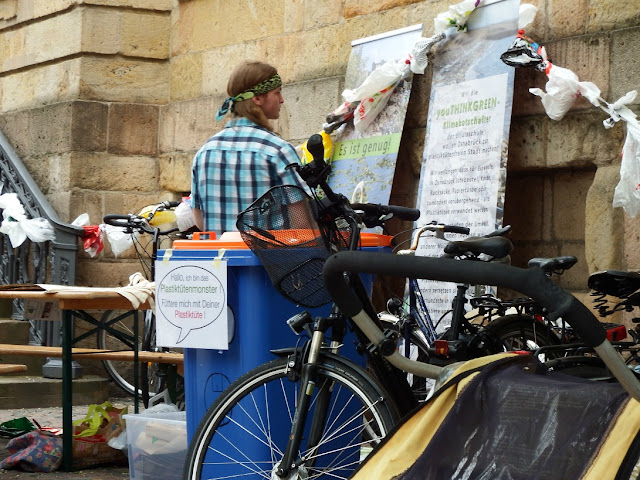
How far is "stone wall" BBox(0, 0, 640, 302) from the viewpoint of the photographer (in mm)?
6129

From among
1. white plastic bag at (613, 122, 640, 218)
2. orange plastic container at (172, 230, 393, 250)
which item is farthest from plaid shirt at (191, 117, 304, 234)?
white plastic bag at (613, 122, 640, 218)

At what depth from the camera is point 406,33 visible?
7125 mm

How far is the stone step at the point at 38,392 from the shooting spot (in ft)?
26.9

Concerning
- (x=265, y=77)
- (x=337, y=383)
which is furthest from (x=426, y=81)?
(x=337, y=383)

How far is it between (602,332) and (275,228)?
1872 millimetres

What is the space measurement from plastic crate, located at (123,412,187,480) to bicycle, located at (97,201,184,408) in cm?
111

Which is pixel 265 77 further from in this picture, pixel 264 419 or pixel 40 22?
pixel 40 22

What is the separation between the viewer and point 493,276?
2062mm

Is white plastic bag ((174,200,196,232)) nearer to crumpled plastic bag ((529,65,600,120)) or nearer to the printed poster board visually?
the printed poster board

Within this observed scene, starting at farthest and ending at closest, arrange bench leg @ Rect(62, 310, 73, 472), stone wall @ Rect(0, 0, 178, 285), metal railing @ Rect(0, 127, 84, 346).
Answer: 1. stone wall @ Rect(0, 0, 178, 285)
2. metal railing @ Rect(0, 127, 84, 346)
3. bench leg @ Rect(62, 310, 73, 472)

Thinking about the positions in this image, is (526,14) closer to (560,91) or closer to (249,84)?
(560,91)

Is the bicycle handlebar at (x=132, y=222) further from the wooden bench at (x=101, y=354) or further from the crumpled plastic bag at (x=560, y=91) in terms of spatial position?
the crumpled plastic bag at (x=560, y=91)

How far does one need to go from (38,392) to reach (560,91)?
4.54 m

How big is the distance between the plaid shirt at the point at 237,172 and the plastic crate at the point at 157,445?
0.86 metres
